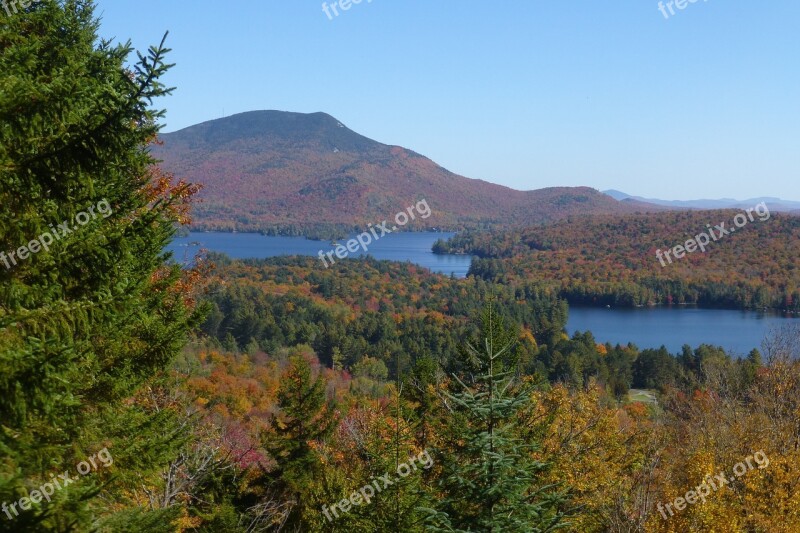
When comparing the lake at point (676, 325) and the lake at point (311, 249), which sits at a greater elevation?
the lake at point (311, 249)

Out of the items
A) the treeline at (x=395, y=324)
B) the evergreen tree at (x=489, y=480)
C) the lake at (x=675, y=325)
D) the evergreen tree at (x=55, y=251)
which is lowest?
the lake at (x=675, y=325)

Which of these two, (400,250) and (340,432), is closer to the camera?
(340,432)

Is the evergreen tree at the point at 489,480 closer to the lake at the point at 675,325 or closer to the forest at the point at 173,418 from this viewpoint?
the forest at the point at 173,418

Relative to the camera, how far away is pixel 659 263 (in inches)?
4291

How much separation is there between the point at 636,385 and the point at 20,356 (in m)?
56.5

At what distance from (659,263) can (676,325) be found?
115 ft

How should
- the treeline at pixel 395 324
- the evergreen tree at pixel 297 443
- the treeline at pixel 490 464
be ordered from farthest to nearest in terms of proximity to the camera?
the treeline at pixel 395 324
the evergreen tree at pixel 297 443
the treeline at pixel 490 464

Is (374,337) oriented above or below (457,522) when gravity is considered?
below

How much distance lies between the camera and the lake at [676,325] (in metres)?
65.9

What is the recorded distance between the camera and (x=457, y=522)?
605cm

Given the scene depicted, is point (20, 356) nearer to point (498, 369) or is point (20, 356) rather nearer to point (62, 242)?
point (62, 242)

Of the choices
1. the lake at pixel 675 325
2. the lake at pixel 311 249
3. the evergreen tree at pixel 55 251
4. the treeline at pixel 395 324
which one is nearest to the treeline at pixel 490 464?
the evergreen tree at pixel 55 251

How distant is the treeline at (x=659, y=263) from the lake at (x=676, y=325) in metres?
4.08

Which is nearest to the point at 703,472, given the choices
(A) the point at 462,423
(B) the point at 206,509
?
(A) the point at 462,423
